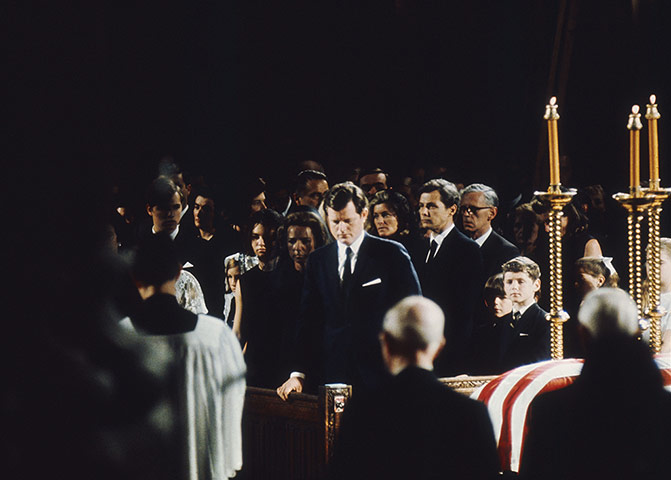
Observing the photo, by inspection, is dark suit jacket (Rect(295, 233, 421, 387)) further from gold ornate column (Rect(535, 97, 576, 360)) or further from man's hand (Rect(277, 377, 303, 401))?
gold ornate column (Rect(535, 97, 576, 360))

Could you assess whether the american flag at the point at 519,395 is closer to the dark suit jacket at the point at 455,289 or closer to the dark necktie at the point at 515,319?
the dark necktie at the point at 515,319

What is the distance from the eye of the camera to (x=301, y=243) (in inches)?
224

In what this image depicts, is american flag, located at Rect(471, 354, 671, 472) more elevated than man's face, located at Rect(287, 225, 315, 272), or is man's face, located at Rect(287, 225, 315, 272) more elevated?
man's face, located at Rect(287, 225, 315, 272)

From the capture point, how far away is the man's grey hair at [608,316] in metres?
2.79

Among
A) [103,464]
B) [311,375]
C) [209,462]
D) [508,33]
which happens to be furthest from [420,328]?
[508,33]

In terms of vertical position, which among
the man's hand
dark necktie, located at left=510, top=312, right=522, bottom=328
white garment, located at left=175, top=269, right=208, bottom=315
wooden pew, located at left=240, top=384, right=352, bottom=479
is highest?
white garment, located at left=175, top=269, right=208, bottom=315

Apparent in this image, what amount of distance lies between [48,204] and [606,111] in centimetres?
827

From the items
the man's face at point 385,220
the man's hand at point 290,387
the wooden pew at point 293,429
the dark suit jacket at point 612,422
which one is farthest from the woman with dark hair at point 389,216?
the dark suit jacket at point 612,422

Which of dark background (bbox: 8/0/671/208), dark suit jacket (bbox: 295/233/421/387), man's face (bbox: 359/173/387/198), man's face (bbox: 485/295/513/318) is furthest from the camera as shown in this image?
dark background (bbox: 8/0/671/208)

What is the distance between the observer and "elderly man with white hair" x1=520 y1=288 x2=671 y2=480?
8.95ft

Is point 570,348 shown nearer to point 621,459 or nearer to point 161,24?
point 621,459

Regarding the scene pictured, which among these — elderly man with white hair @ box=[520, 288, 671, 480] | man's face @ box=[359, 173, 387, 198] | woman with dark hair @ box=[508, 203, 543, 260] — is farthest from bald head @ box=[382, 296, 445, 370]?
man's face @ box=[359, 173, 387, 198]

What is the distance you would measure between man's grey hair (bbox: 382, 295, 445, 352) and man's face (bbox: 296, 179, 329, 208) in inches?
173

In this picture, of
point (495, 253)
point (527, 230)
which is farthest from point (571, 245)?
point (495, 253)
